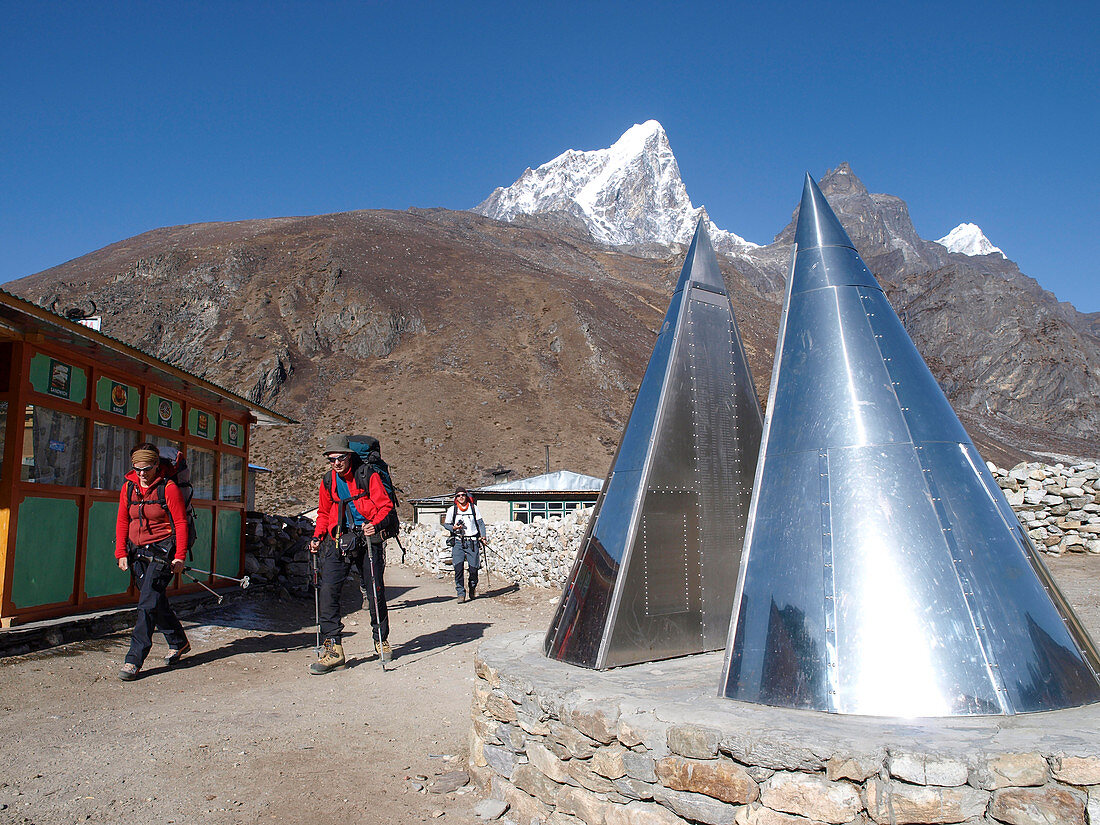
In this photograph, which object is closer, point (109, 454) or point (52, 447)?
point (52, 447)

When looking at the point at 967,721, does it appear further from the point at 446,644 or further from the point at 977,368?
the point at 977,368

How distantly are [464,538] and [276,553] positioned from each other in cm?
357

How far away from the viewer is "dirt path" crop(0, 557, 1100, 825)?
10.9 feet

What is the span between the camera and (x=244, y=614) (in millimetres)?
9016

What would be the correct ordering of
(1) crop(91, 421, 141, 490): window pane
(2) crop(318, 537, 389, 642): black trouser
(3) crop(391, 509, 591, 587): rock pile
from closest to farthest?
1. (2) crop(318, 537, 389, 642): black trouser
2. (1) crop(91, 421, 141, 490): window pane
3. (3) crop(391, 509, 591, 587): rock pile

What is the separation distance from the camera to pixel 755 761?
255 cm

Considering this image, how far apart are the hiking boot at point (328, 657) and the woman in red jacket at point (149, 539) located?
125 cm

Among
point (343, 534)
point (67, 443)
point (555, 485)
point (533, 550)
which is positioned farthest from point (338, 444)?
point (555, 485)

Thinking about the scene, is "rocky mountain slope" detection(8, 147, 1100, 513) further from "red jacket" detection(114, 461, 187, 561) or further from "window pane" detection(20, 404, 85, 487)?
"red jacket" detection(114, 461, 187, 561)

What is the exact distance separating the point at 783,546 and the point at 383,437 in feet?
Answer: 140

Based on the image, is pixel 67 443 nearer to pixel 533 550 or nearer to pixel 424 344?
pixel 533 550

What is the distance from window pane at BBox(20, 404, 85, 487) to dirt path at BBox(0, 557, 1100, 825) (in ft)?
5.35

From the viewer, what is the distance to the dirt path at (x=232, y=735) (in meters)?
3.33

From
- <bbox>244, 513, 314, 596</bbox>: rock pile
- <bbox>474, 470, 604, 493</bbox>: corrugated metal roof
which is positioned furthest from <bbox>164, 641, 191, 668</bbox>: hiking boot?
<bbox>474, 470, 604, 493</bbox>: corrugated metal roof
